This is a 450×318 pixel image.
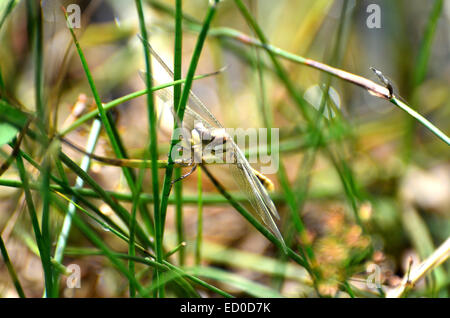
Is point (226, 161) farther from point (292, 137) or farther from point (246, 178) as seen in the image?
point (292, 137)

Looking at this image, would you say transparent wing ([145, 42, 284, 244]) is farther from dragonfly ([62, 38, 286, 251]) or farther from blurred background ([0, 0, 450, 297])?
blurred background ([0, 0, 450, 297])

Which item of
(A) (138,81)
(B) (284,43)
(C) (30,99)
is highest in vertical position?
(B) (284,43)

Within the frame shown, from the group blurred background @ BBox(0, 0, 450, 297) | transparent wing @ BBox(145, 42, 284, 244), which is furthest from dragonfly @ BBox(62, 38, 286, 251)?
blurred background @ BBox(0, 0, 450, 297)

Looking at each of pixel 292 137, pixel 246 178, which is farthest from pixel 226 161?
pixel 292 137

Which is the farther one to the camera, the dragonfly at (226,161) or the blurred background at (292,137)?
the blurred background at (292,137)

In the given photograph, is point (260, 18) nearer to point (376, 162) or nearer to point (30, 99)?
point (376, 162)

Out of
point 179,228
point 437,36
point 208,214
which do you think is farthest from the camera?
point 437,36

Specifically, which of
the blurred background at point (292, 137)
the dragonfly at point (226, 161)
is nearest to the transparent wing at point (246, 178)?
the dragonfly at point (226, 161)

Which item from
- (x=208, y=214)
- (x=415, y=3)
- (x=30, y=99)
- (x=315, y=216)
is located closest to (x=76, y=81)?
(x=30, y=99)

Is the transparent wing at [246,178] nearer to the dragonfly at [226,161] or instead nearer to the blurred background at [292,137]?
the dragonfly at [226,161]
